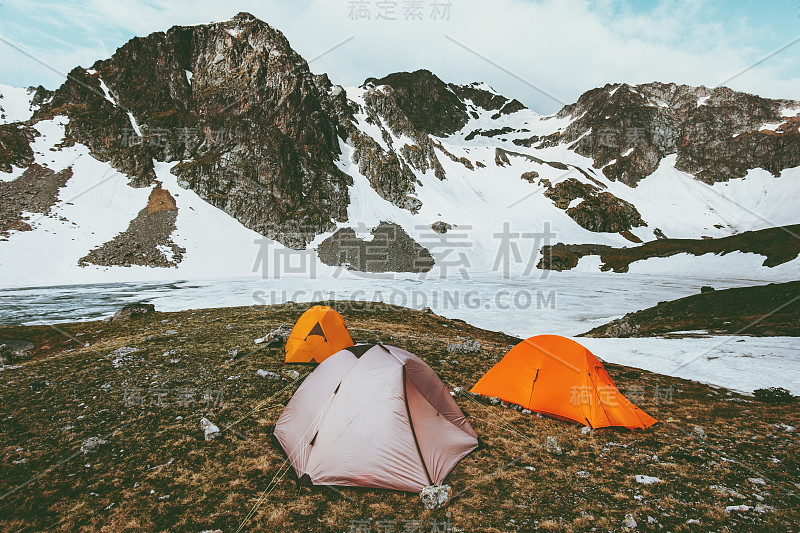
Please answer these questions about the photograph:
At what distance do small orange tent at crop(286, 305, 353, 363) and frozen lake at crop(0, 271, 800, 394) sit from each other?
13.0m

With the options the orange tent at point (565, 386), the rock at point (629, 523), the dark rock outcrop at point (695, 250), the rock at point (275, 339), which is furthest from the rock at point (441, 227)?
the rock at point (629, 523)

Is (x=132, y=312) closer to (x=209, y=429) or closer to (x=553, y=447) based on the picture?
(x=209, y=429)

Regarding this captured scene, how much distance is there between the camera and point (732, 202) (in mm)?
131250

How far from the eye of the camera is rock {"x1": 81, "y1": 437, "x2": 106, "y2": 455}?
22.0ft

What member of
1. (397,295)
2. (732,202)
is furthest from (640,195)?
(397,295)

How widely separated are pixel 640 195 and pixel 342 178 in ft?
393

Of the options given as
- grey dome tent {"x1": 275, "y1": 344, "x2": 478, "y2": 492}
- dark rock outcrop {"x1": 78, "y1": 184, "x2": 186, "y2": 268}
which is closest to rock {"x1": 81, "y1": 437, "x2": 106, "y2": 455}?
grey dome tent {"x1": 275, "y1": 344, "x2": 478, "y2": 492}

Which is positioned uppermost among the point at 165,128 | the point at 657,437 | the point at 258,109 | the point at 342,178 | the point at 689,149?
the point at 689,149

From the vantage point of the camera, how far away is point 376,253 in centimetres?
6850

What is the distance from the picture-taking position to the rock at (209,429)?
7344mm

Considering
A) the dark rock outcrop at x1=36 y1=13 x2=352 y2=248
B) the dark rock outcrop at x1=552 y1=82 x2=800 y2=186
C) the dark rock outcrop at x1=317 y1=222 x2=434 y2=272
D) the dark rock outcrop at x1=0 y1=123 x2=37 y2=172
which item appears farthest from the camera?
the dark rock outcrop at x1=552 y1=82 x2=800 y2=186

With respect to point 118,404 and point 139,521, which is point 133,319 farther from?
point 139,521

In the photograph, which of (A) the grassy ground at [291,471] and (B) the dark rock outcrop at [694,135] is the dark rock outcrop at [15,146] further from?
(B) the dark rock outcrop at [694,135]

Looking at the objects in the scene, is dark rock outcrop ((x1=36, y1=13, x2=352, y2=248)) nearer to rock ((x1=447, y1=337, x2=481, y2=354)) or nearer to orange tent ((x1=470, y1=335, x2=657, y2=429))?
rock ((x1=447, y1=337, x2=481, y2=354))
